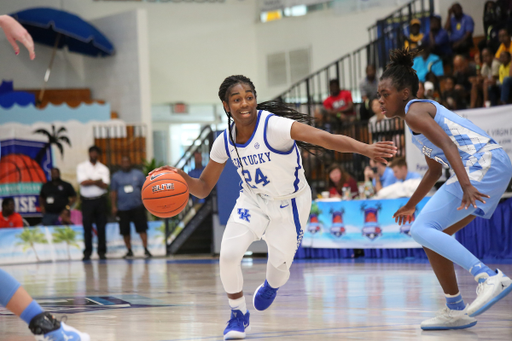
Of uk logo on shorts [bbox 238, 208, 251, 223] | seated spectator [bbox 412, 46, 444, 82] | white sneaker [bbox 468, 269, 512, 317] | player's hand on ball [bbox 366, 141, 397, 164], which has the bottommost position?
white sneaker [bbox 468, 269, 512, 317]

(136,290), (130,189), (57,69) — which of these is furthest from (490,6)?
(57,69)

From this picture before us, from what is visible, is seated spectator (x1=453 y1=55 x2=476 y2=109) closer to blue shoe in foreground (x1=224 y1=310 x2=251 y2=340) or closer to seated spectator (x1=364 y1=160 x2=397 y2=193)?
seated spectator (x1=364 y1=160 x2=397 y2=193)

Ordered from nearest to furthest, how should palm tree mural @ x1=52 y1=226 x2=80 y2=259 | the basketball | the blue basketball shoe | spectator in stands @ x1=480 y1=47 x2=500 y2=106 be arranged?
1. the blue basketball shoe
2. the basketball
3. spectator in stands @ x1=480 y1=47 x2=500 y2=106
4. palm tree mural @ x1=52 y1=226 x2=80 y2=259

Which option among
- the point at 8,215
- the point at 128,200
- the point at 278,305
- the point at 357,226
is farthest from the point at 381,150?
the point at 8,215

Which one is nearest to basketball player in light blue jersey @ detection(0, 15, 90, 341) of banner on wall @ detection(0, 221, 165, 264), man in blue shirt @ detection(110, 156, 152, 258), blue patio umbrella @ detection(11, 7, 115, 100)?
man in blue shirt @ detection(110, 156, 152, 258)

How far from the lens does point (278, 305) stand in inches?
210

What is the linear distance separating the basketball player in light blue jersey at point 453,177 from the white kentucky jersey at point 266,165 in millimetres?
713

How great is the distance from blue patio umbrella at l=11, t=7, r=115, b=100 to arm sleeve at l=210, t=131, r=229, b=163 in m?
14.8

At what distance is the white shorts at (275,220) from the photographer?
422 centimetres

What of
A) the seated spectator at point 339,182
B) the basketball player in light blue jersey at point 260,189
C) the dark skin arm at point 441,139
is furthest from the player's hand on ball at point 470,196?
the seated spectator at point 339,182

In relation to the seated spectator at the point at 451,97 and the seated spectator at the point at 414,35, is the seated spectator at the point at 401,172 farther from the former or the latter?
the seated spectator at the point at 414,35

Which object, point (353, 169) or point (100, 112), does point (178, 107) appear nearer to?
point (100, 112)

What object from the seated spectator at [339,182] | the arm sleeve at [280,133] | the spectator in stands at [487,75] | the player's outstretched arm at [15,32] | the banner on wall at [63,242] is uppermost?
the spectator in stands at [487,75]

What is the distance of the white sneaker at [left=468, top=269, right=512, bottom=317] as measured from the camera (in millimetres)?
3558
